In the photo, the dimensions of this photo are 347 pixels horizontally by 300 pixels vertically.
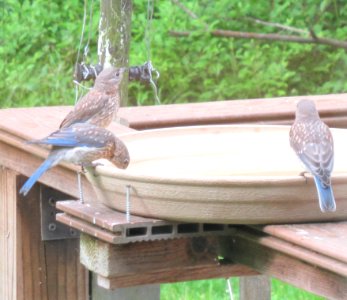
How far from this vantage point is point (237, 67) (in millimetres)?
8164

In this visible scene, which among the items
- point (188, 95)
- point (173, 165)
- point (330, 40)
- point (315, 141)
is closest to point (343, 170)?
point (315, 141)

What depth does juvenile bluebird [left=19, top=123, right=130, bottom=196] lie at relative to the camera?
2865 mm

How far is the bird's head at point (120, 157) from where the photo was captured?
113 inches

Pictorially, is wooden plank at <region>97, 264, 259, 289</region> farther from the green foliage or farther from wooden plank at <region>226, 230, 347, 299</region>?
the green foliage

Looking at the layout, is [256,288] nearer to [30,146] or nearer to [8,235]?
[8,235]

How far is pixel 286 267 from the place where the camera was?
249 cm

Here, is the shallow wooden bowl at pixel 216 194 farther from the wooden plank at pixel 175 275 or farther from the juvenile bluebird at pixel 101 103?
the juvenile bluebird at pixel 101 103

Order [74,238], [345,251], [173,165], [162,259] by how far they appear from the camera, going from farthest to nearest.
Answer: [74,238], [173,165], [162,259], [345,251]

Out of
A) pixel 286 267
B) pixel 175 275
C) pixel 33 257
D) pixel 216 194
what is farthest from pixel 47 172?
pixel 286 267

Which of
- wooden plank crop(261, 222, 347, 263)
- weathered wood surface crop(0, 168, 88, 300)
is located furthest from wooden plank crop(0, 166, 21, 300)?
wooden plank crop(261, 222, 347, 263)

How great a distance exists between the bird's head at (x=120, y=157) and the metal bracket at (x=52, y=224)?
61cm

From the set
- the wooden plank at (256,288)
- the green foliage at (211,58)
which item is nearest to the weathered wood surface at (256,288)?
the wooden plank at (256,288)

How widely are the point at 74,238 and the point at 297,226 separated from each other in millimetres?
1134

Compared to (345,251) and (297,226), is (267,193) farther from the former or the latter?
(345,251)
